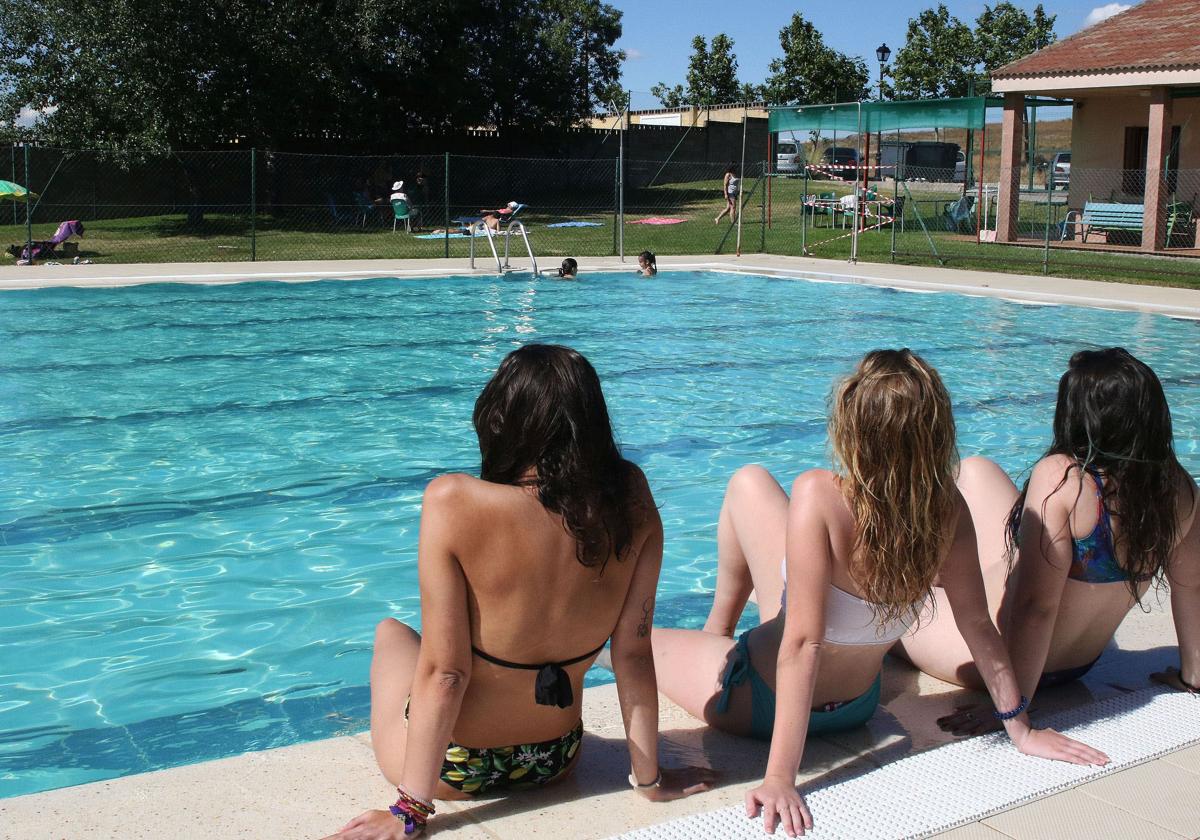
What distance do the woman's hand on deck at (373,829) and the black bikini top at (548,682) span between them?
385 millimetres

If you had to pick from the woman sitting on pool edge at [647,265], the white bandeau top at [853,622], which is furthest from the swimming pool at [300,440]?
the white bandeau top at [853,622]

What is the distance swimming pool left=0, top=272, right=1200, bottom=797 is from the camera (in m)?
4.49

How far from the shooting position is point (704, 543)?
20.6ft

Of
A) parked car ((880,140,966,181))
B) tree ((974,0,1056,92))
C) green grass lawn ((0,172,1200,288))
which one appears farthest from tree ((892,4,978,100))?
green grass lawn ((0,172,1200,288))

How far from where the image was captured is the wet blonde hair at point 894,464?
2.56 metres

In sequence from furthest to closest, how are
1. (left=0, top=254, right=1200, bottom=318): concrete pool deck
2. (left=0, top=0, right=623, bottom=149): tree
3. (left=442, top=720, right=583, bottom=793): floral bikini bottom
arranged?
(left=0, top=0, right=623, bottom=149): tree, (left=0, top=254, right=1200, bottom=318): concrete pool deck, (left=442, top=720, right=583, bottom=793): floral bikini bottom

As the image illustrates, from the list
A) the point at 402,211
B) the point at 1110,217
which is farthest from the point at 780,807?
the point at 402,211

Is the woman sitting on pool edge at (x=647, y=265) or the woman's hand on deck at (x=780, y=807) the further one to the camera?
the woman sitting on pool edge at (x=647, y=265)

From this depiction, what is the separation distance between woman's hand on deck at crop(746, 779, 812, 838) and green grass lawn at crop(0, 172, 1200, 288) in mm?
16437

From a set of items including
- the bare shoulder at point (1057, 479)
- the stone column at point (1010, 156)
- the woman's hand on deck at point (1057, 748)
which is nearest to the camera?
the woman's hand on deck at point (1057, 748)

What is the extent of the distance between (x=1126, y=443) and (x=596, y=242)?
70.3 ft

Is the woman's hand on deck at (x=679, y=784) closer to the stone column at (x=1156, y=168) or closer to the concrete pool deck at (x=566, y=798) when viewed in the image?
the concrete pool deck at (x=566, y=798)

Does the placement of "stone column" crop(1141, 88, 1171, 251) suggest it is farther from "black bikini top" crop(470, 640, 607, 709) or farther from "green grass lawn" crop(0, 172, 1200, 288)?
"black bikini top" crop(470, 640, 607, 709)

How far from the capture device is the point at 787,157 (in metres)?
45.9
